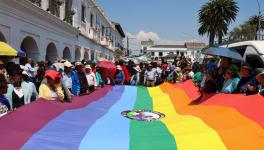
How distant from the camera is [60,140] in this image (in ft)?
15.5

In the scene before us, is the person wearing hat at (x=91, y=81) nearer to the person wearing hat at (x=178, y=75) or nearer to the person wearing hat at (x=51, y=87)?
the person wearing hat at (x=51, y=87)

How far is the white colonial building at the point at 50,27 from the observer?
1549cm

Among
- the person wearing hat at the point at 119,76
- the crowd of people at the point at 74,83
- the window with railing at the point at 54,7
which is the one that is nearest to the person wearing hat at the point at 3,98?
the crowd of people at the point at 74,83

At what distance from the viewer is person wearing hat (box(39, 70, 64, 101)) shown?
6914 mm

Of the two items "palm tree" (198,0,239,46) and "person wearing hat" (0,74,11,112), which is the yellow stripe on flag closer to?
"person wearing hat" (0,74,11,112)

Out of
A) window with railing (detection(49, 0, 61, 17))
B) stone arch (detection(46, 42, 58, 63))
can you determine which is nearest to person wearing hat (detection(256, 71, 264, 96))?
window with railing (detection(49, 0, 61, 17))

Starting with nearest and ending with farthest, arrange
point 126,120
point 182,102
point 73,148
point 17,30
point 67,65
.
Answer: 1. point 73,148
2. point 126,120
3. point 182,102
4. point 67,65
5. point 17,30

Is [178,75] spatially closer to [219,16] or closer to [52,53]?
[52,53]

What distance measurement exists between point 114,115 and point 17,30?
35.2ft

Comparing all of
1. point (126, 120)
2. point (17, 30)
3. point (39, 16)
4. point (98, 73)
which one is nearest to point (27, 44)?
point (39, 16)

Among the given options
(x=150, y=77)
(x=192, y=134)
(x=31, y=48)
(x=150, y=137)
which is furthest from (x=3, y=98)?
(x=31, y=48)

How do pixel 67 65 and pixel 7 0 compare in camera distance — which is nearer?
pixel 67 65

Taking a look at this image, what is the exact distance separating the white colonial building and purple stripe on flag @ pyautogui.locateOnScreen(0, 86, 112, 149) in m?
8.84

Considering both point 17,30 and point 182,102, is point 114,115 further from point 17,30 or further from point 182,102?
point 17,30
